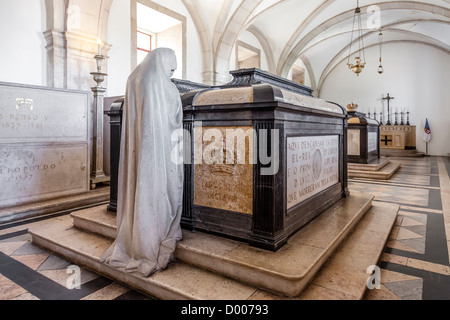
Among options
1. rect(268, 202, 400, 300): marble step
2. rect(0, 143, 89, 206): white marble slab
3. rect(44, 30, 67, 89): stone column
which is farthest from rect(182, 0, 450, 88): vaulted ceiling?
rect(268, 202, 400, 300): marble step

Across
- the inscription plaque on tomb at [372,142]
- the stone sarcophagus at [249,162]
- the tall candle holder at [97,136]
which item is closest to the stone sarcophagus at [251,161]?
the stone sarcophagus at [249,162]

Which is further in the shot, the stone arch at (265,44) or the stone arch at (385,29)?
the stone arch at (385,29)

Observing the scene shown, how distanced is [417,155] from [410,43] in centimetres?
577

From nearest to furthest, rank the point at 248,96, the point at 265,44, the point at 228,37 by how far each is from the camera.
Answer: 1. the point at 248,96
2. the point at 228,37
3. the point at 265,44

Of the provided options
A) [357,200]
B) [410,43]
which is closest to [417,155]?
[410,43]

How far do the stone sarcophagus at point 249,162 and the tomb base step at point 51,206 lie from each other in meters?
2.22

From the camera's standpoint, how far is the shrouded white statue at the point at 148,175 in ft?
6.20

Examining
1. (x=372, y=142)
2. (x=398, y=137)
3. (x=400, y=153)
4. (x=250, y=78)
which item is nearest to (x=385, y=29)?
(x=398, y=137)

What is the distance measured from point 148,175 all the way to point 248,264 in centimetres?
84

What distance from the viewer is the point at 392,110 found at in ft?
47.8

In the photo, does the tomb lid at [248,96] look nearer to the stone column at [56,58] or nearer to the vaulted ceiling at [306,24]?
the stone column at [56,58]

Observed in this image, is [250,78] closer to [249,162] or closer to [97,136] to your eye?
[249,162]

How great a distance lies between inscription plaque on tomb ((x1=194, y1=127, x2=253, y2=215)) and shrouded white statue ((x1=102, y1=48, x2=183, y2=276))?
1.07ft

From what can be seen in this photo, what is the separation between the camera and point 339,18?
36.5ft
